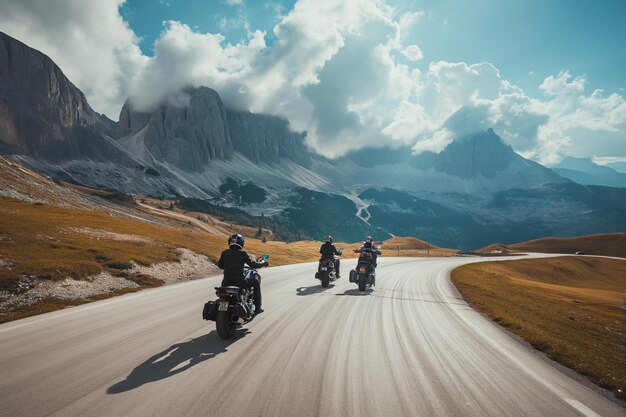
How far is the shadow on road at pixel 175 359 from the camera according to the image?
6.13 metres

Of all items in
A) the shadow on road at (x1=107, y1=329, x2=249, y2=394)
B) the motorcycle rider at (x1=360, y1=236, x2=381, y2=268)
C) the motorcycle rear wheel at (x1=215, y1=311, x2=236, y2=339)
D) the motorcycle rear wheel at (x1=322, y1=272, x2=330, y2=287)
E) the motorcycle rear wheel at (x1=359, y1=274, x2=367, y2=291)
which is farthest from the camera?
the motorcycle rider at (x1=360, y1=236, x2=381, y2=268)

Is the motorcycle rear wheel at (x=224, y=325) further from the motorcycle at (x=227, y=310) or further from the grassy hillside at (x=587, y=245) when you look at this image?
the grassy hillside at (x=587, y=245)

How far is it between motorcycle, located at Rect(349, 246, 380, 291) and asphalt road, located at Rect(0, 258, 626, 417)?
7.35m

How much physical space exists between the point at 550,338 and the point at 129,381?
1205cm

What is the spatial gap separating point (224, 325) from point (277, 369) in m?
2.64

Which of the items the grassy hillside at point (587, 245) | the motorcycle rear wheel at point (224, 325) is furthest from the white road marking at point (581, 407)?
→ the grassy hillside at point (587, 245)

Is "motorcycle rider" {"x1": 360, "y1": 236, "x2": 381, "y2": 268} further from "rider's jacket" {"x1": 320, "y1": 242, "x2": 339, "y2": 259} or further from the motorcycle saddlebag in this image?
the motorcycle saddlebag

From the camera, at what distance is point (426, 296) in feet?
60.4

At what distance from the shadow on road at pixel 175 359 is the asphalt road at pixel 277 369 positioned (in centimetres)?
3

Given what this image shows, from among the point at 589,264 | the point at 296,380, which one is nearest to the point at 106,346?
the point at 296,380

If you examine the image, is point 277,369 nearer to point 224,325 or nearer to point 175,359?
point 175,359

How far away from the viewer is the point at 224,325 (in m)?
8.98

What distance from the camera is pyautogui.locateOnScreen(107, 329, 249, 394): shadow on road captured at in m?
6.13

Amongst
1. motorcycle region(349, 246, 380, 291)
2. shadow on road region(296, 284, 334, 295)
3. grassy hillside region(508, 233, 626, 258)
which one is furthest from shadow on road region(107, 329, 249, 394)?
grassy hillside region(508, 233, 626, 258)
